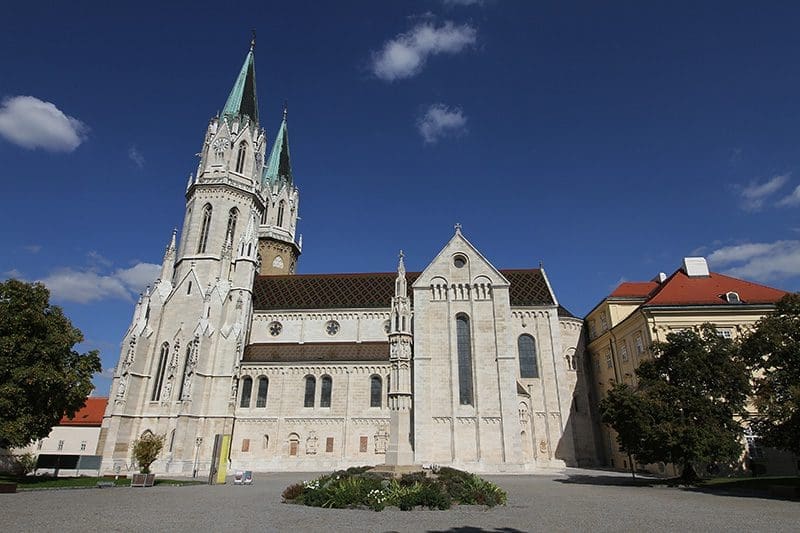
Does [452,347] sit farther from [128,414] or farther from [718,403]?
[128,414]

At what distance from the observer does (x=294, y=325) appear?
40.1 m

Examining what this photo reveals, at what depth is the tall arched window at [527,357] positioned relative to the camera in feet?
116

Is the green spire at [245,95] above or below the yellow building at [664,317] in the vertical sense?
above

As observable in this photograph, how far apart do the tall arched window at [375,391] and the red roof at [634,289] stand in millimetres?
20048

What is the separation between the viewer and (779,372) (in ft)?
62.7

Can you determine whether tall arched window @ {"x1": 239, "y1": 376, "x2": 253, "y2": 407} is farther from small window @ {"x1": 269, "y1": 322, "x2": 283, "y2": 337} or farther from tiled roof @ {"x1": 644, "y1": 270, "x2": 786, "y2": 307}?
tiled roof @ {"x1": 644, "y1": 270, "x2": 786, "y2": 307}

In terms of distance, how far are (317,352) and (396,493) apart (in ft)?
77.2

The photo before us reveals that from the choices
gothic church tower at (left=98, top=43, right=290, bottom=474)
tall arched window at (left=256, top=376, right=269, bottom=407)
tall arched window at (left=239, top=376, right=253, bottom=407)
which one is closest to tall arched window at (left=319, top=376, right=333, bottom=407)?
tall arched window at (left=256, top=376, right=269, bottom=407)

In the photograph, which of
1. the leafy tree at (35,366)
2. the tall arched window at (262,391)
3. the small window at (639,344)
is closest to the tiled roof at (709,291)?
the small window at (639,344)

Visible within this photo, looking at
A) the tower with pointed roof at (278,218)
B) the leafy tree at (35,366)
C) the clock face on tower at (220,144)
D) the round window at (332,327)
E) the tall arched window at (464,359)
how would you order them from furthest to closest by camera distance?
the tower with pointed roof at (278,218)
the clock face on tower at (220,144)
the round window at (332,327)
the tall arched window at (464,359)
the leafy tree at (35,366)

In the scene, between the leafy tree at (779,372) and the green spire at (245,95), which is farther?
the green spire at (245,95)

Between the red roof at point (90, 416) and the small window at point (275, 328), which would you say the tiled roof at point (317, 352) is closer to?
the small window at point (275, 328)

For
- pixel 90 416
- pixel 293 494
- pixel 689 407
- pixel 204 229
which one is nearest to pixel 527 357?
pixel 689 407

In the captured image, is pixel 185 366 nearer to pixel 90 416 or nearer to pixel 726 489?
pixel 90 416
